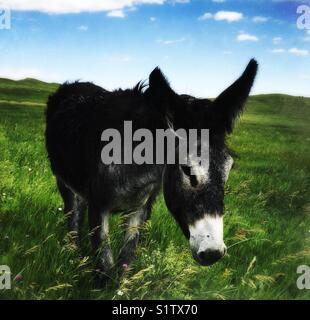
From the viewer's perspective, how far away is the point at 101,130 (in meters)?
5.91

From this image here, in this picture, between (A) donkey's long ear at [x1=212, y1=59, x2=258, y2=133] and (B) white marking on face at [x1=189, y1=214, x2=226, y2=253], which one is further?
(A) donkey's long ear at [x1=212, y1=59, x2=258, y2=133]

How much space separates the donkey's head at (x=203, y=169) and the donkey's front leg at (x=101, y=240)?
33.5 inches

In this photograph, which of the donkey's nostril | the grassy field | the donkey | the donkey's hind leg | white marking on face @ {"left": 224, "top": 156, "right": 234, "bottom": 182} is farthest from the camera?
the donkey's hind leg

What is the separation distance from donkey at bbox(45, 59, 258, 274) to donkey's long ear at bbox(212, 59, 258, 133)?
10 mm

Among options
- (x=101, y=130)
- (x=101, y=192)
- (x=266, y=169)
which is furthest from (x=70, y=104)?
(x=266, y=169)

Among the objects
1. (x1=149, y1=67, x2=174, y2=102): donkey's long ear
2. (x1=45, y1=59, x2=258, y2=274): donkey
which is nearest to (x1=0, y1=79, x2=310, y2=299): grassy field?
(x1=45, y1=59, x2=258, y2=274): donkey

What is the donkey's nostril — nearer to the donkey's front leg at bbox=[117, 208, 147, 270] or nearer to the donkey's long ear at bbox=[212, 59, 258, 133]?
the donkey's long ear at bbox=[212, 59, 258, 133]

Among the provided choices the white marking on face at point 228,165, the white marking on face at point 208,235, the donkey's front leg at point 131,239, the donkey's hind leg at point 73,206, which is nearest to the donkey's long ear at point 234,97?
the white marking on face at point 228,165

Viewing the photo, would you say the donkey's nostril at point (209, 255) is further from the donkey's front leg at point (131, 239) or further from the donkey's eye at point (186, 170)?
the donkey's front leg at point (131, 239)

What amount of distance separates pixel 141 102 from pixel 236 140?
2.22 metres

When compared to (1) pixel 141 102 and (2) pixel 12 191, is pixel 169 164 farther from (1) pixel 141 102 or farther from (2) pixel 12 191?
(2) pixel 12 191

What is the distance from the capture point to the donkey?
4438 millimetres

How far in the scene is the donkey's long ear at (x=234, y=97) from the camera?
491 centimetres
